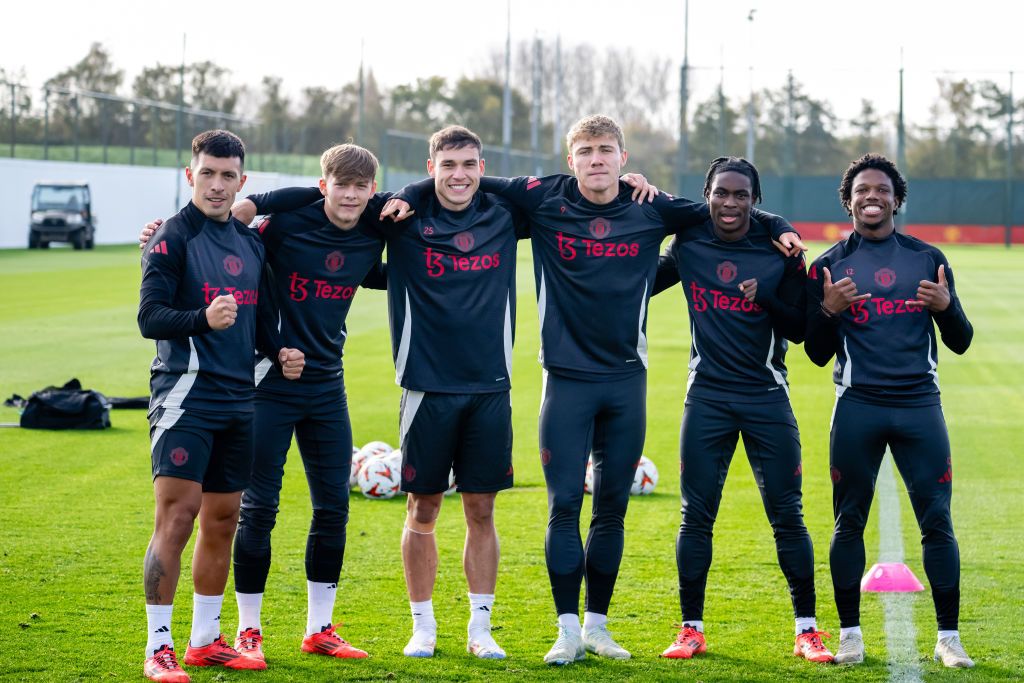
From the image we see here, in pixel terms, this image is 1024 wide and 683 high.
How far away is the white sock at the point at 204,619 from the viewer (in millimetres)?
5273

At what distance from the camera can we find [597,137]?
216 inches

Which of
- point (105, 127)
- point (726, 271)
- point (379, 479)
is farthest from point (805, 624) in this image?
point (105, 127)

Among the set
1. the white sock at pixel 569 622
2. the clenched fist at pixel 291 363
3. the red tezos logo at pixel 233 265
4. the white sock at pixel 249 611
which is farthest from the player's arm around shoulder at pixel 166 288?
the white sock at pixel 569 622

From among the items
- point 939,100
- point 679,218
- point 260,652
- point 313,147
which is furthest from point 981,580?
point 313,147

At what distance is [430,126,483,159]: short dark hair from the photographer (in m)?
5.50

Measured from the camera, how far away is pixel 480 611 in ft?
18.3

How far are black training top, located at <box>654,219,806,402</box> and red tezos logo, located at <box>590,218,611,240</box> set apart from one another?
1.26 ft

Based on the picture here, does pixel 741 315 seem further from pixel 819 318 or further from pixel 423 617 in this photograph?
pixel 423 617

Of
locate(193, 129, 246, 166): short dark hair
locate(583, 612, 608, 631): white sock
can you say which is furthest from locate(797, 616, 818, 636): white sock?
locate(193, 129, 246, 166): short dark hair

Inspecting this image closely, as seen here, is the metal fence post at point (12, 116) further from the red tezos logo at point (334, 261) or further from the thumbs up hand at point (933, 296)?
the thumbs up hand at point (933, 296)

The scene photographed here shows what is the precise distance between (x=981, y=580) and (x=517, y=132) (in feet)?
246

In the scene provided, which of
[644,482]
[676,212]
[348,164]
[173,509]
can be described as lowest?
[644,482]

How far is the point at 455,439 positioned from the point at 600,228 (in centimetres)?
110

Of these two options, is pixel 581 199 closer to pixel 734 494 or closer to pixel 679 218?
pixel 679 218
